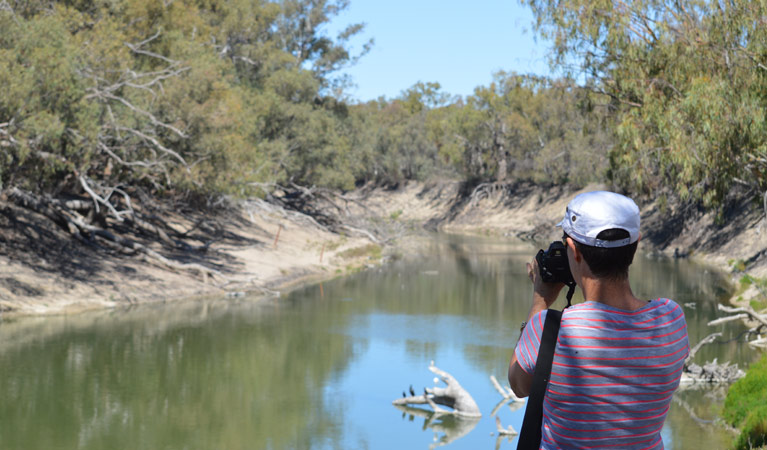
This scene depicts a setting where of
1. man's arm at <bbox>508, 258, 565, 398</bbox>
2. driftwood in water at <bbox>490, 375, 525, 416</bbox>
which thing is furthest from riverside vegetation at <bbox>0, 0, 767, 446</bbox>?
man's arm at <bbox>508, 258, 565, 398</bbox>

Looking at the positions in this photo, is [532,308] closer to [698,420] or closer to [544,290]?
[544,290]

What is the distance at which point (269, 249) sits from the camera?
Result: 24328 millimetres

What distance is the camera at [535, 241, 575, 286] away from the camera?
2469 millimetres

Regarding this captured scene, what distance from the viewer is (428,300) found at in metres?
19.9

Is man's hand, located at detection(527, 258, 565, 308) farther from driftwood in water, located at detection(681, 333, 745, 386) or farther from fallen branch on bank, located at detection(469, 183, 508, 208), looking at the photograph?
fallen branch on bank, located at detection(469, 183, 508, 208)

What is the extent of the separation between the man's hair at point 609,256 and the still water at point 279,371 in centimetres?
722

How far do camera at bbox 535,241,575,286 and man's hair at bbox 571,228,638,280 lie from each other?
13 cm

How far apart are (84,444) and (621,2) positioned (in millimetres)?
9243

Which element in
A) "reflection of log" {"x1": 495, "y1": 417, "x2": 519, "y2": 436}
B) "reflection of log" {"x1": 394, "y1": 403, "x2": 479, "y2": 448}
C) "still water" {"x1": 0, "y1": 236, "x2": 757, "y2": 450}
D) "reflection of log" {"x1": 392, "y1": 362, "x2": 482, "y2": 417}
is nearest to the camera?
"reflection of log" {"x1": 495, "y1": 417, "x2": 519, "y2": 436}

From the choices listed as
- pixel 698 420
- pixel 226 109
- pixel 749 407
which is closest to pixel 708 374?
pixel 698 420

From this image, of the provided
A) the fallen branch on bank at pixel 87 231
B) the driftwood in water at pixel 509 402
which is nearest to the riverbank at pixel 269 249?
the fallen branch on bank at pixel 87 231

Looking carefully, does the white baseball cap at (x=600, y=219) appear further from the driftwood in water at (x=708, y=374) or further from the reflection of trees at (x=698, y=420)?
the driftwood in water at (x=708, y=374)

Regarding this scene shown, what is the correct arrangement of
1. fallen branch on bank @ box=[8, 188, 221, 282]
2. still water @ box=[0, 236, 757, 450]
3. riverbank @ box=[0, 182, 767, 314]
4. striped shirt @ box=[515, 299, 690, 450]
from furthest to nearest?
fallen branch on bank @ box=[8, 188, 221, 282] < riverbank @ box=[0, 182, 767, 314] < still water @ box=[0, 236, 757, 450] < striped shirt @ box=[515, 299, 690, 450]

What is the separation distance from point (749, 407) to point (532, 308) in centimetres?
725
